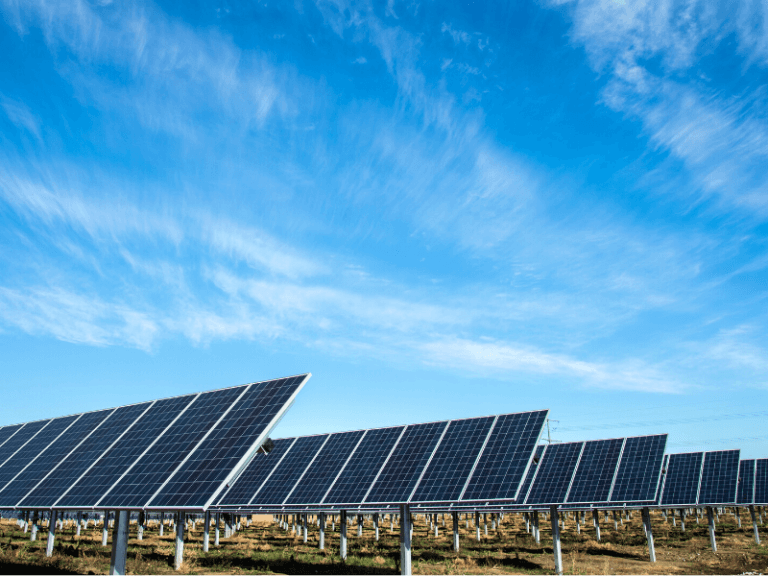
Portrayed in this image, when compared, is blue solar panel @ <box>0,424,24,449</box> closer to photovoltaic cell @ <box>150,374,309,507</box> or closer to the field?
the field

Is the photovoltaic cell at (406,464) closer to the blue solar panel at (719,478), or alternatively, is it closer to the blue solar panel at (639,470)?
the blue solar panel at (639,470)

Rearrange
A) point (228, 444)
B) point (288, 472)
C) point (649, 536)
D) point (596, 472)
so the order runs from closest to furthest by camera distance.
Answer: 1. point (228, 444)
2. point (649, 536)
3. point (288, 472)
4. point (596, 472)

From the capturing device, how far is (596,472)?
35.5 m

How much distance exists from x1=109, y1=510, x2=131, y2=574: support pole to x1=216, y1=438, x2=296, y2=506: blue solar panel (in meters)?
15.5

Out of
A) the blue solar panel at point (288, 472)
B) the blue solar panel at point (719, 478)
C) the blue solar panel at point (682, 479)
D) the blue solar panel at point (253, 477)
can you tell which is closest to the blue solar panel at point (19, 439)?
the blue solar panel at point (253, 477)

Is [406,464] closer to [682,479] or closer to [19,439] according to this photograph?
[19,439]

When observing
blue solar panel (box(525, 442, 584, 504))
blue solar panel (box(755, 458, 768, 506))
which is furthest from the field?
blue solar panel (box(525, 442, 584, 504))

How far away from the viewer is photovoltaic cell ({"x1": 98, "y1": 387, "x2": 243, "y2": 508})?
680 inches

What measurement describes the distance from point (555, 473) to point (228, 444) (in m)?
26.6

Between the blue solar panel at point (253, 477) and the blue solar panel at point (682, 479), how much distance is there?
28.7 metres

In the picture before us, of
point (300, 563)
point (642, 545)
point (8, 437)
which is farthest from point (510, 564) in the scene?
point (8, 437)

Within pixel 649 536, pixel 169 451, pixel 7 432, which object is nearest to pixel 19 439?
pixel 7 432

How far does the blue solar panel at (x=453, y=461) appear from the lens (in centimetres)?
2233

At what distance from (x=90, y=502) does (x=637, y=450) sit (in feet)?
109
